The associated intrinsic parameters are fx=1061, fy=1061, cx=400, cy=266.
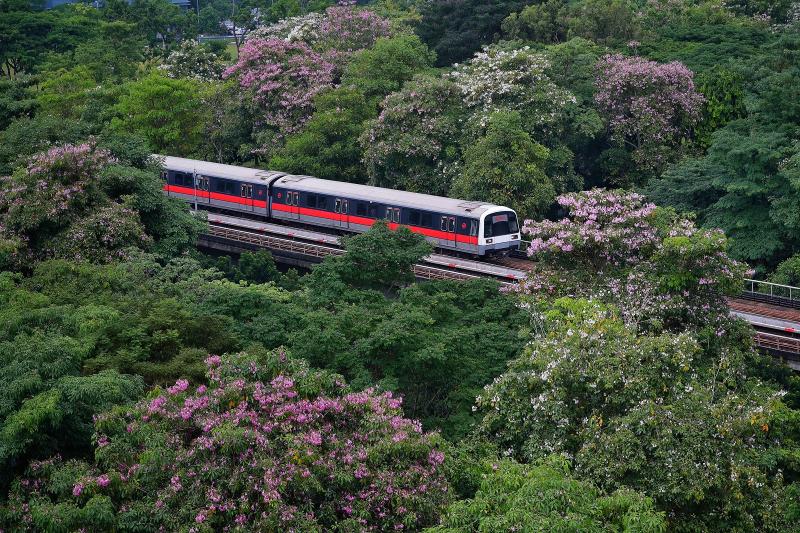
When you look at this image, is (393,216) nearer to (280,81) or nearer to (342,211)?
(342,211)

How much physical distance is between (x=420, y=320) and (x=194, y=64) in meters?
44.1

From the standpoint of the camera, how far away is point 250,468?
1628cm

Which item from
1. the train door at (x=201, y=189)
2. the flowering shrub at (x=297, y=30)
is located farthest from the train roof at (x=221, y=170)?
the flowering shrub at (x=297, y=30)

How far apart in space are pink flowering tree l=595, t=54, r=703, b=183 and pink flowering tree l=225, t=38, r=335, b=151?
13.7 m

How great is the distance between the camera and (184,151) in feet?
173

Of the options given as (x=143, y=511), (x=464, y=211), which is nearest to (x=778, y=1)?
(x=464, y=211)

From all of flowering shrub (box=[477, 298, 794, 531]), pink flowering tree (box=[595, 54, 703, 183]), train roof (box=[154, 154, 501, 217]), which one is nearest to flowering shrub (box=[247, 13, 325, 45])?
train roof (box=[154, 154, 501, 217])

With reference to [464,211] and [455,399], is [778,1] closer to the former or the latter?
[464,211]

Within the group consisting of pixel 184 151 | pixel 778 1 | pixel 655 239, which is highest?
pixel 778 1

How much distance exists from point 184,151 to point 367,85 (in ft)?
32.8

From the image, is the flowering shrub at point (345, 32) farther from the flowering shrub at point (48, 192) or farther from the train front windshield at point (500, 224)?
the flowering shrub at point (48, 192)

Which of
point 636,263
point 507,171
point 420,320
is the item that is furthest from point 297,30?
point 420,320

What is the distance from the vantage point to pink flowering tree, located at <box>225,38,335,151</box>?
5034 cm

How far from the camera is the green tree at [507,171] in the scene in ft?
132
